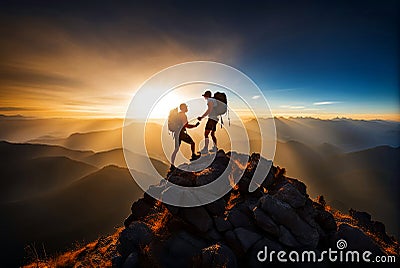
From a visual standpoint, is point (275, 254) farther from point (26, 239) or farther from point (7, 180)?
point (7, 180)

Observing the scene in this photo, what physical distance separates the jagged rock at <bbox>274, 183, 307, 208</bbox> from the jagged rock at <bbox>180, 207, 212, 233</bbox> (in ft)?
11.7

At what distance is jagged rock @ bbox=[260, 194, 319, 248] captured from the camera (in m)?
8.53

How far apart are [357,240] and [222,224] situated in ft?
17.8

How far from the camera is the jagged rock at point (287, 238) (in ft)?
27.4

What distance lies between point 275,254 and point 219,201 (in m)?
3.05

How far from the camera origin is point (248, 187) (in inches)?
441

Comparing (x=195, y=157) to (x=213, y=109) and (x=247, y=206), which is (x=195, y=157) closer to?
(x=213, y=109)

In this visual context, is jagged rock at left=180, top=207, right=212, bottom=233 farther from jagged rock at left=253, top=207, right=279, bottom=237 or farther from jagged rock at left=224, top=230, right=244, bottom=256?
jagged rock at left=253, top=207, right=279, bottom=237

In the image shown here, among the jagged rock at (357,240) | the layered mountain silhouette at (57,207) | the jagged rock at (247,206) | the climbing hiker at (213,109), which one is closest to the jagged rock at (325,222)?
the jagged rock at (357,240)

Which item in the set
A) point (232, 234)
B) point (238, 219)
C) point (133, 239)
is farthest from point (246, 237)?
point (133, 239)

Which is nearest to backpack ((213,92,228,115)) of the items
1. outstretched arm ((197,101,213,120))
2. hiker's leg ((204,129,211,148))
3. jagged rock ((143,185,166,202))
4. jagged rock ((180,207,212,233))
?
outstretched arm ((197,101,213,120))

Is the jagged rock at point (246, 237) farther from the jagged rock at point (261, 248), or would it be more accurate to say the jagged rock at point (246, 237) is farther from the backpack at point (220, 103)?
the backpack at point (220, 103)

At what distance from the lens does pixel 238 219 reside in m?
9.48

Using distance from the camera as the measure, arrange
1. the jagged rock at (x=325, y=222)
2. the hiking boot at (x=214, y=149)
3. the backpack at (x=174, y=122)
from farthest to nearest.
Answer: the hiking boot at (x=214, y=149)
the backpack at (x=174, y=122)
the jagged rock at (x=325, y=222)
